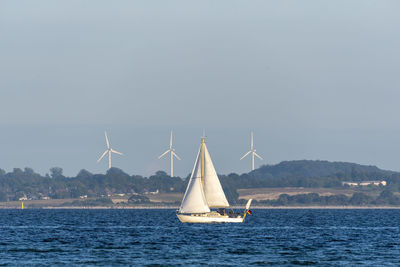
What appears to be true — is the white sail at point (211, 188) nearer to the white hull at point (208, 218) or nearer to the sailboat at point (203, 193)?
the sailboat at point (203, 193)

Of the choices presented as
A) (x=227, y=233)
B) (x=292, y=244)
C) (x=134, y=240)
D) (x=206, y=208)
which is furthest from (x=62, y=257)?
(x=206, y=208)

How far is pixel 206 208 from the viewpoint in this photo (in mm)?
151500

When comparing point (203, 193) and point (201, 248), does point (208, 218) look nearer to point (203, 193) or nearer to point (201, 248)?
point (203, 193)

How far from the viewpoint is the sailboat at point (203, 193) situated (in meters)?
151

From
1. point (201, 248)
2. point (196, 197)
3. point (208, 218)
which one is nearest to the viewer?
point (201, 248)

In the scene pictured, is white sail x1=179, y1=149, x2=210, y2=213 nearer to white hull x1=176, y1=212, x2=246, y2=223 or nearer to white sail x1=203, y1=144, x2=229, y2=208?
white sail x1=203, y1=144, x2=229, y2=208

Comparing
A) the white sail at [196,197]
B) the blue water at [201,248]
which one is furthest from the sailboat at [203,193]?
the blue water at [201,248]

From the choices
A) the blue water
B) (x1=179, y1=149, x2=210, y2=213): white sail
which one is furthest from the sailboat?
the blue water

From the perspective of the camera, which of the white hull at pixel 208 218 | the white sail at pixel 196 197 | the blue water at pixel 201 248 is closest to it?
the blue water at pixel 201 248

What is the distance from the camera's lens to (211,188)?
152875 millimetres

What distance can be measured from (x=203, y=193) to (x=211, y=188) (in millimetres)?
2584

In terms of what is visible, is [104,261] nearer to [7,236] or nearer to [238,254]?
[238,254]

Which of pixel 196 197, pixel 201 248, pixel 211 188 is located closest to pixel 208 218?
pixel 211 188

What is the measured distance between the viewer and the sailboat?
151 m
